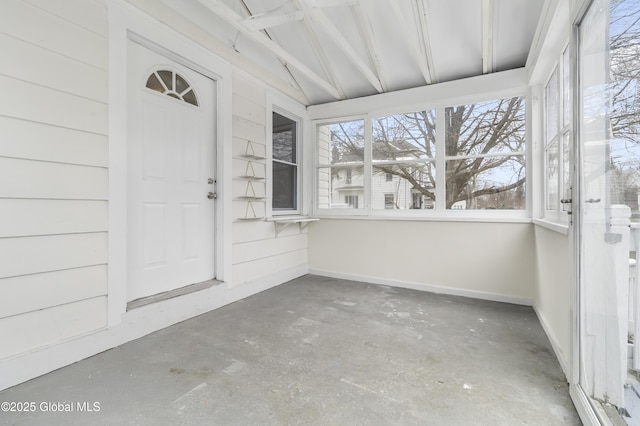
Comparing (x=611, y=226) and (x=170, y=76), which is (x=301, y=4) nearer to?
(x=170, y=76)

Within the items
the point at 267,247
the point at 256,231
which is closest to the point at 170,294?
the point at 256,231

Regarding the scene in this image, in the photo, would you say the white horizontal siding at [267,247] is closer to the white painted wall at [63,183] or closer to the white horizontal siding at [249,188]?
the white horizontal siding at [249,188]

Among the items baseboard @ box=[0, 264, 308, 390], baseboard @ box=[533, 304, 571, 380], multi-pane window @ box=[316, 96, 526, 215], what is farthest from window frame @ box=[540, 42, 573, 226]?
baseboard @ box=[0, 264, 308, 390]

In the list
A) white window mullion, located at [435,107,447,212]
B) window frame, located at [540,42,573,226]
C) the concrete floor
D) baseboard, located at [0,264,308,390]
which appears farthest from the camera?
white window mullion, located at [435,107,447,212]

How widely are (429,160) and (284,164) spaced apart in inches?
74.8

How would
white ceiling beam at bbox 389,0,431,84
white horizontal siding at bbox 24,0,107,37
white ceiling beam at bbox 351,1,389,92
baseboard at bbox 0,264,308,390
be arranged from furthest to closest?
white ceiling beam at bbox 351,1,389,92 < white ceiling beam at bbox 389,0,431,84 < white horizontal siding at bbox 24,0,107,37 < baseboard at bbox 0,264,308,390

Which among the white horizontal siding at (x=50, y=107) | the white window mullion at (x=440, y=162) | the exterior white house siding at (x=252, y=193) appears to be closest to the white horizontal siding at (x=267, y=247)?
the exterior white house siding at (x=252, y=193)

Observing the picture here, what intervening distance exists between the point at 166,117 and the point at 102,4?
0.81 m

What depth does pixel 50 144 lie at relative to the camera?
172 cm

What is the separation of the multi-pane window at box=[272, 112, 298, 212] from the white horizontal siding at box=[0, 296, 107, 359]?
7.10 ft

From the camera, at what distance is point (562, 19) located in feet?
6.33

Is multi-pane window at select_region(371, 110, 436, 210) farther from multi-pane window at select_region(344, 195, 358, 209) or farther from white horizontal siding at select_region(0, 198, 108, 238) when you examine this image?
white horizontal siding at select_region(0, 198, 108, 238)

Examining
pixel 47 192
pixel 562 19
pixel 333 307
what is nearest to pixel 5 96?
pixel 47 192

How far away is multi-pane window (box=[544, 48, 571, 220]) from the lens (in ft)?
7.00
